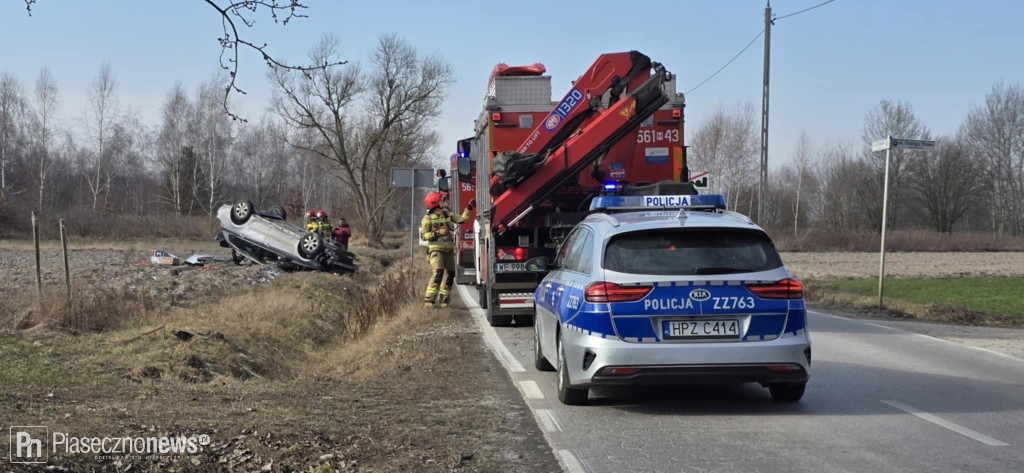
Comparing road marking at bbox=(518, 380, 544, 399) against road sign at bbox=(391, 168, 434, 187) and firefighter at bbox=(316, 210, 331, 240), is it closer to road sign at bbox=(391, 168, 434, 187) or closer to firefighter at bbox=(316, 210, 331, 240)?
road sign at bbox=(391, 168, 434, 187)

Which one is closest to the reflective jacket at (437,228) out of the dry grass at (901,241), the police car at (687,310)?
the police car at (687,310)

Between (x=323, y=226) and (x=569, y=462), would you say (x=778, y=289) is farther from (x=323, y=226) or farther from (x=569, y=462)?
(x=323, y=226)

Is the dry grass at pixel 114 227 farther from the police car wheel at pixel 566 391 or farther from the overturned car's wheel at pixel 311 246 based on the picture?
the police car wheel at pixel 566 391

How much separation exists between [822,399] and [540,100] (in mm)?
7714

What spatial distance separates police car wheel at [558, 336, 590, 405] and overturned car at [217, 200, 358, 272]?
17115 millimetres

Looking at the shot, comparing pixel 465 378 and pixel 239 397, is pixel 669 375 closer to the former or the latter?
pixel 465 378

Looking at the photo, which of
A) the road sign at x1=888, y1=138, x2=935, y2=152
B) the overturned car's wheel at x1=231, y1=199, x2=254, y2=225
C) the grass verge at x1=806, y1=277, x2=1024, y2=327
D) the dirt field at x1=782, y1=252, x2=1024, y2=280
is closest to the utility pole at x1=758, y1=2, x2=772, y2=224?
the grass verge at x1=806, y1=277, x2=1024, y2=327

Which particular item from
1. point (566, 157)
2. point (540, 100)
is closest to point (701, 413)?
point (566, 157)

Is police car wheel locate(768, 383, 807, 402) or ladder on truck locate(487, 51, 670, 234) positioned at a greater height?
ladder on truck locate(487, 51, 670, 234)

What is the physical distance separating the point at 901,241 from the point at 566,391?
6154 centimetres

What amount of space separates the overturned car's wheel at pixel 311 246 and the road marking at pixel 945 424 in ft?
59.8

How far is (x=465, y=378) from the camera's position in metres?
8.85

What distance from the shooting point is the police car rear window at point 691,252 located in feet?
22.1

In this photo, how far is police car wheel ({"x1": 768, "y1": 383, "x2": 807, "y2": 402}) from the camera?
7.24 metres
